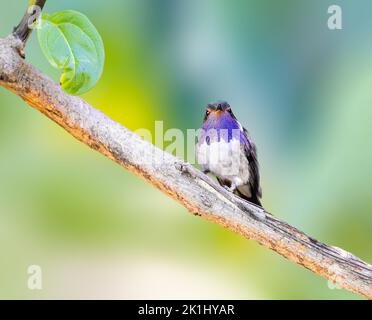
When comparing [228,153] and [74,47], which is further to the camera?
[228,153]

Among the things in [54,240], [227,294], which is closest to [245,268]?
[227,294]

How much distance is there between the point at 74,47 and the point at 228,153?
86cm

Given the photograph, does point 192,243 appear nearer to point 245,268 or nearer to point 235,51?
point 245,268

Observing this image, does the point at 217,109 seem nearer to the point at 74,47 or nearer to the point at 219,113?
the point at 219,113

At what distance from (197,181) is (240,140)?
23.3 inches

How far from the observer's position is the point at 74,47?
1.07m

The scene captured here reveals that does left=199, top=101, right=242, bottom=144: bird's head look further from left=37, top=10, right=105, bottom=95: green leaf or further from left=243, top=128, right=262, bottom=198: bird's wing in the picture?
left=37, top=10, right=105, bottom=95: green leaf

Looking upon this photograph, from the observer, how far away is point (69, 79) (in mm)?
1070

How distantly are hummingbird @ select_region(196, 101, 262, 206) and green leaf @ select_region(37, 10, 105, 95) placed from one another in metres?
0.82

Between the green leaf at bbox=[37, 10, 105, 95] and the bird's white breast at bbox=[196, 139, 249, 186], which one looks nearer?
the green leaf at bbox=[37, 10, 105, 95]

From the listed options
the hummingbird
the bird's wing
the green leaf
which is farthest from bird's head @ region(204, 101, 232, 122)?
the green leaf

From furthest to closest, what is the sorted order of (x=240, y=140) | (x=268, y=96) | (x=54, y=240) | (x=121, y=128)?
(x=268, y=96) < (x=54, y=240) < (x=240, y=140) < (x=121, y=128)

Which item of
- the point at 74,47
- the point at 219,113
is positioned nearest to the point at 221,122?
the point at 219,113

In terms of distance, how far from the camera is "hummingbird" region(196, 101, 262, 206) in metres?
1.83
